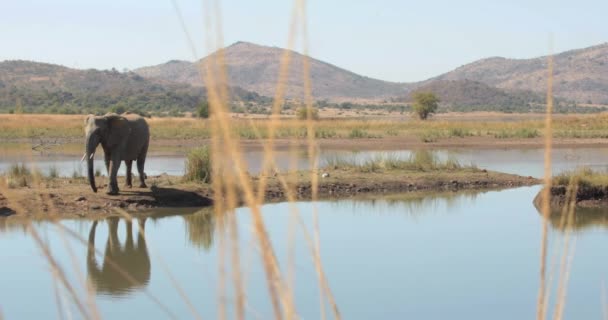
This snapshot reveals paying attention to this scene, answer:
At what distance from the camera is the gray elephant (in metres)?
16.8

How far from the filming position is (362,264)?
456 inches

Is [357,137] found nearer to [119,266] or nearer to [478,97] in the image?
[119,266]

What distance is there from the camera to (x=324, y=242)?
44.6ft

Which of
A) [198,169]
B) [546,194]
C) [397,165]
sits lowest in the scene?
[397,165]

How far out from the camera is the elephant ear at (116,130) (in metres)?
17.2

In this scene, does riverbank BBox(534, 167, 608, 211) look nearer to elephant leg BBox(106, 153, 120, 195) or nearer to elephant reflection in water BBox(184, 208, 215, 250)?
elephant reflection in water BBox(184, 208, 215, 250)

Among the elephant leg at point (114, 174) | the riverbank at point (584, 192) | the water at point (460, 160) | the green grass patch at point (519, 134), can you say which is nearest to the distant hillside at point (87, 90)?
the green grass patch at point (519, 134)

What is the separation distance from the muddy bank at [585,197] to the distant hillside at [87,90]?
175 feet

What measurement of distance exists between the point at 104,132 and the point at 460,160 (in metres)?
15.4

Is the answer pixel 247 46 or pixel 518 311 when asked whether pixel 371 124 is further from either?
pixel 247 46

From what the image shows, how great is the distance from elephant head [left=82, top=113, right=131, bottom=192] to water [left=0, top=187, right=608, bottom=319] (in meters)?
1.72

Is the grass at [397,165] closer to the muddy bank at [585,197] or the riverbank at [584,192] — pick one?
the riverbank at [584,192]

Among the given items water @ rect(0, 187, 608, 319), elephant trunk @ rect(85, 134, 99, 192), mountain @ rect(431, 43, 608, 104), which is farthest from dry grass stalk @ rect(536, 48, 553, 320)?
mountain @ rect(431, 43, 608, 104)

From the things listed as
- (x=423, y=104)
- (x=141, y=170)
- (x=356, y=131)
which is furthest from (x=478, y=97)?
(x=141, y=170)
